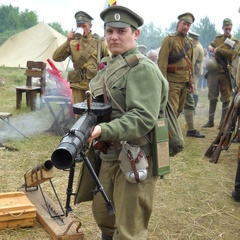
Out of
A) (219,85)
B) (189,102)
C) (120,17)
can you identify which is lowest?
(189,102)

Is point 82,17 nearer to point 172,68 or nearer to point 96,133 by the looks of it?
point 172,68

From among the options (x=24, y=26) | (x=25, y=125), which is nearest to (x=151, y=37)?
(x=24, y=26)

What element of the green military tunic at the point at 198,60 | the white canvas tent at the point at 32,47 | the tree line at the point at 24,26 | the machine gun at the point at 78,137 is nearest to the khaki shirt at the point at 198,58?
the green military tunic at the point at 198,60

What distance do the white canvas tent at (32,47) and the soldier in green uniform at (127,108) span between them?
1730 cm

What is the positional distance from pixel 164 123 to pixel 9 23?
44.4 m

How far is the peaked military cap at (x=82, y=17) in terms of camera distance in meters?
6.21

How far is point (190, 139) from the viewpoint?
752 cm

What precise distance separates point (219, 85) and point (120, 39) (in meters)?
6.22

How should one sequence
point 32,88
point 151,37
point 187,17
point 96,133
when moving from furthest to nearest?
1. point 151,37
2. point 32,88
3. point 187,17
4. point 96,133

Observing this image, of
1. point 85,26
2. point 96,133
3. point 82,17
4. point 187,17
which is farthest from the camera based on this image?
point 187,17

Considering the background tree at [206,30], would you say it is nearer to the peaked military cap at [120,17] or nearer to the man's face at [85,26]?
the man's face at [85,26]

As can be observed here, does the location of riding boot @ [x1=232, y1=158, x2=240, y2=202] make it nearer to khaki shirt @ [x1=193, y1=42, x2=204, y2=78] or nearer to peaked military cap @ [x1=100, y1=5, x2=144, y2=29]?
peaked military cap @ [x1=100, y1=5, x2=144, y2=29]

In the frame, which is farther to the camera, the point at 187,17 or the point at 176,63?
the point at 176,63

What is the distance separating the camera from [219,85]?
837cm
